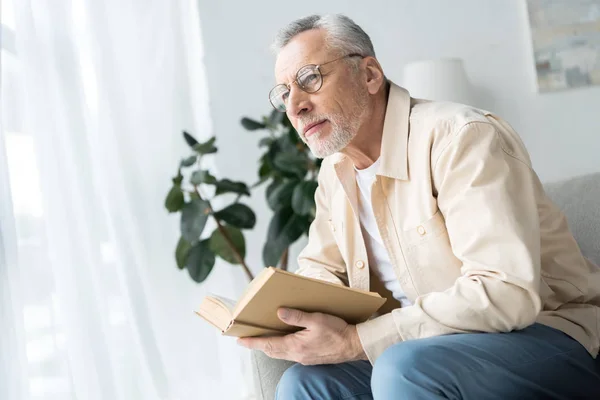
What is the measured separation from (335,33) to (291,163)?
107 cm

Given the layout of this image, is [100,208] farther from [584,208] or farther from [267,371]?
[584,208]

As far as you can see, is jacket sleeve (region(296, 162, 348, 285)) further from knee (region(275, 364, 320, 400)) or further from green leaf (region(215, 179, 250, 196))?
green leaf (region(215, 179, 250, 196))

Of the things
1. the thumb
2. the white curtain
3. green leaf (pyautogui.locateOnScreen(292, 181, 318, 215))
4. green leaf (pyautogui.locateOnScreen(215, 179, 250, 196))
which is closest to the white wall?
the white curtain

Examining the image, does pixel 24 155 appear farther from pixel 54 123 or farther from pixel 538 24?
pixel 538 24

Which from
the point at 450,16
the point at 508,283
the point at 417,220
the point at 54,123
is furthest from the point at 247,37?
the point at 508,283

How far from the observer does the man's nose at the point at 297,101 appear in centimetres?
158

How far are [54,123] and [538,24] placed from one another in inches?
83.1

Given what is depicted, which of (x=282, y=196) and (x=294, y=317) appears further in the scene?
(x=282, y=196)

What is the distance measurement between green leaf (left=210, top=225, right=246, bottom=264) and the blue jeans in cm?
149

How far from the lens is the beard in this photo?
157 cm

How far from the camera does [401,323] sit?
4.27 feet

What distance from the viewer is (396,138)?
1503mm

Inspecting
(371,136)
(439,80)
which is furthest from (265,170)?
(371,136)

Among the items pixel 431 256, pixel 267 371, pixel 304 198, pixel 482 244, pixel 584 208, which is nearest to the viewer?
pixel 482 244
